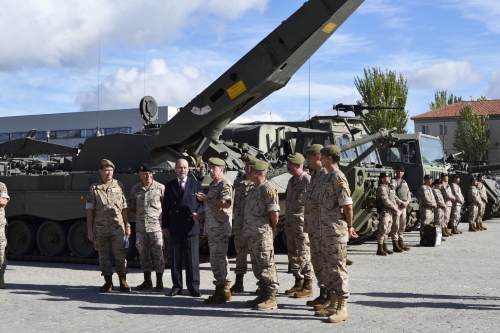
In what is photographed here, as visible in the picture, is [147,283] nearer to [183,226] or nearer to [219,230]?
[183,226]

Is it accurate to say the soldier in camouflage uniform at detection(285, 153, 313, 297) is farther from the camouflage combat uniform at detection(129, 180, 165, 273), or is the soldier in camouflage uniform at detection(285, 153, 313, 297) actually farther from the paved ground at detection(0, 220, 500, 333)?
the camouflage combat uniform at detection(129, 180, 165, 273)

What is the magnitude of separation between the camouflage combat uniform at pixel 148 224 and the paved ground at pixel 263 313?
2.01ft

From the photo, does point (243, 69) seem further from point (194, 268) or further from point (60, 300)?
point (60, 300)

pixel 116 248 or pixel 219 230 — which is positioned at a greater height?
pixel 219 230

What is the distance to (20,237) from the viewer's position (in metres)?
14.6

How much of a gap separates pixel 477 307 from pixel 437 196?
1001 centimetres

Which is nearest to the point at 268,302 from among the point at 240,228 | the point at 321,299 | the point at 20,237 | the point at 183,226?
the point at 321,299

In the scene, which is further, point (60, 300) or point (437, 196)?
point (437, 196)

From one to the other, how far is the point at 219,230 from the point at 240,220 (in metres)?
0.48

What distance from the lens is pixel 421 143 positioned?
2127 cm

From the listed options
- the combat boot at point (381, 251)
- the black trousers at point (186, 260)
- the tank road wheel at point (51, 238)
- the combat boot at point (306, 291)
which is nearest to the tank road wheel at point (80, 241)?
the tank road wheel at point (51, 238)

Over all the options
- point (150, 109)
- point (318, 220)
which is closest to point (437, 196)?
point (150, 109)

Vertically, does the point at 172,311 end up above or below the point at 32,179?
below

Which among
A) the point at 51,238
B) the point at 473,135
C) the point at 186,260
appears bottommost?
the point at 186,260
